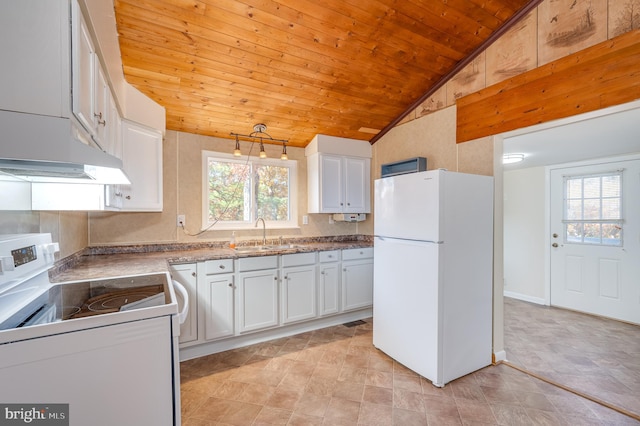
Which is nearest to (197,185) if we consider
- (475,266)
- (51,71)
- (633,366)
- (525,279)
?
(51,71)

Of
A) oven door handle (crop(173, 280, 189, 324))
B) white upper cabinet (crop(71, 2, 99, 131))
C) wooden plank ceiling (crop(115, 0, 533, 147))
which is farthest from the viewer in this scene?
wooden plank ceiling (crop(115, 0, 533, 147))

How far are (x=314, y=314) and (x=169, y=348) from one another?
1.99m

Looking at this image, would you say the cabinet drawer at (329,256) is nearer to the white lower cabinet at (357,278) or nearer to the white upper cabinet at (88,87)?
the white lower cabinet at (357,278)

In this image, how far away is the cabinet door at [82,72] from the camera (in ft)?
3.46

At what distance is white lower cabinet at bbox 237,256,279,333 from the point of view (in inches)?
104

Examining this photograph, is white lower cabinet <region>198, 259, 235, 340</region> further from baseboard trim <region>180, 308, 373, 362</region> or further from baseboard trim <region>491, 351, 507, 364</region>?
baseboard trim <region>491, 351, 507, 364</region>

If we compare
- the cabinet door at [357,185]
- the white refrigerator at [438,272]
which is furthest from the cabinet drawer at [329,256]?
the white refrigerator at [438,272]

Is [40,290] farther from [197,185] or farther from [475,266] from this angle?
[475,266]

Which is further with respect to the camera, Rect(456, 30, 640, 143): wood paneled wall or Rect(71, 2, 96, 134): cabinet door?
Rect(456, 30, 640, 143): wood paneled wall

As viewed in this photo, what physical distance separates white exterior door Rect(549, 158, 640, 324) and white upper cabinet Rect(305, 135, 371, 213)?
266cm

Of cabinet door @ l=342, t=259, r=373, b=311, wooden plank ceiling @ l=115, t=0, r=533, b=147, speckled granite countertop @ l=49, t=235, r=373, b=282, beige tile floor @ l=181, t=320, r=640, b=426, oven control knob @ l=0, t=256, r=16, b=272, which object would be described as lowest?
beige tile floor @ l=181, t=320, r=640, b=426

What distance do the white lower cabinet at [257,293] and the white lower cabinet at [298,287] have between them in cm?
10

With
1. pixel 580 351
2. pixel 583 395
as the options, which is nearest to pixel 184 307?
pixel 583 395

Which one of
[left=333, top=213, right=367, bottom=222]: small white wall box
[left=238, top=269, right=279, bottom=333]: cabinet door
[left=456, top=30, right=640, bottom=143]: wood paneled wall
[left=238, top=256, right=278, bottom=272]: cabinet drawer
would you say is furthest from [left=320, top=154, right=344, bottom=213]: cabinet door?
[left=456, top=30, right=640, bottom=143]: wood paneled wall
